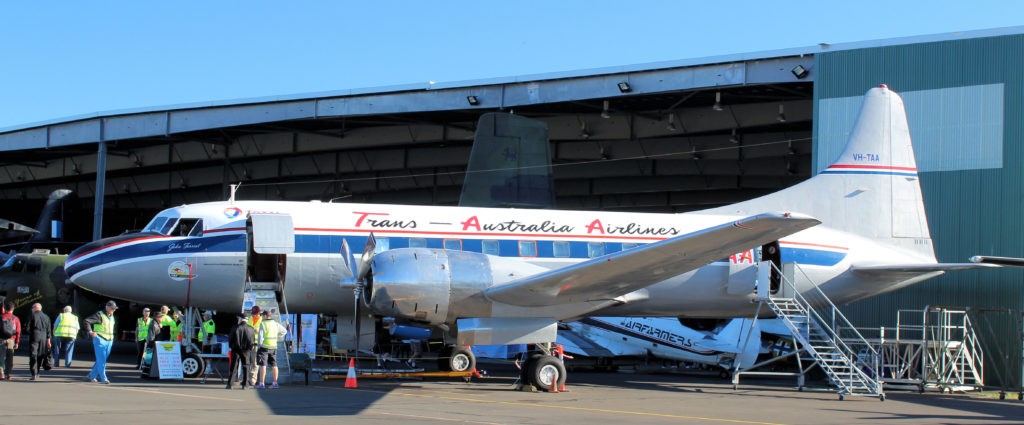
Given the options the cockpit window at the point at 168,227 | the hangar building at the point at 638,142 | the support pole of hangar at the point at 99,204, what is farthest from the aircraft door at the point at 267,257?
the support pole of hangar at the point at 99,204

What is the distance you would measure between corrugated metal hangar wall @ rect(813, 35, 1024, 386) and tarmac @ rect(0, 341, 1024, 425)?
356 centimetres

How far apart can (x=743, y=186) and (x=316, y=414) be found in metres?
28.4

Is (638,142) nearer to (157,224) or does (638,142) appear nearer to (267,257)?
(267,257)

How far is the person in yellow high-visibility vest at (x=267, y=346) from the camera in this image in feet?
47.8

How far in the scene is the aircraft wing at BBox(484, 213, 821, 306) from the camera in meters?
13.5

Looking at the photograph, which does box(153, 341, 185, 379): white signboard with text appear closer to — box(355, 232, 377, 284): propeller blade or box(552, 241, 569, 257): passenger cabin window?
box(355, 232, 377, 284): propeller blade

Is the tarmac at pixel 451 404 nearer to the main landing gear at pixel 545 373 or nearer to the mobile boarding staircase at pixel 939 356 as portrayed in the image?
the main landing gear at pixel 545 373

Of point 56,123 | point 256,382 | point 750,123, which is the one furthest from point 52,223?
point 750,123

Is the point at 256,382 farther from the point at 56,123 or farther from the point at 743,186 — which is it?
the point at 743,186

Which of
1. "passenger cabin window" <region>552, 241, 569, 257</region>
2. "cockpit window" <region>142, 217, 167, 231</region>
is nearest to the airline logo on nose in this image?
"cockpit window" <region>142, 217, 167, 231</region>

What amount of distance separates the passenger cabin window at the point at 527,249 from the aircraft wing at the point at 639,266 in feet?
5.71

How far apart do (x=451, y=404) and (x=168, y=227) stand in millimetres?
7423

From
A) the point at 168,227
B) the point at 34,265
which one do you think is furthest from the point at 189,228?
the point at 34,265

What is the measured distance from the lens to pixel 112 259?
16.6 metres
